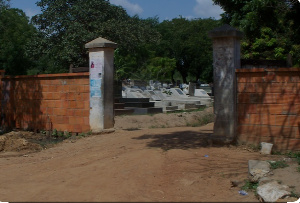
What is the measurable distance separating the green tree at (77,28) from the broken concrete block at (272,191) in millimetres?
→ 18677

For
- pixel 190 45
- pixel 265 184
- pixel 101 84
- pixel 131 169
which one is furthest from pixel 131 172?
pixel 190 45

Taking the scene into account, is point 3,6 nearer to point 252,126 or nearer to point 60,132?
point 60,132

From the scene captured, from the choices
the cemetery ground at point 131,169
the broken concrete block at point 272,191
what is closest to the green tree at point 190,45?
the cemetery ground at point 131,169

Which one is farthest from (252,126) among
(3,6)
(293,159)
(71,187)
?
(3,6)

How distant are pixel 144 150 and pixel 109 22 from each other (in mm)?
17427

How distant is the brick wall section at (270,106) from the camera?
679cm

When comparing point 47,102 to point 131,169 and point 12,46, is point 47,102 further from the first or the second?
point 12,46

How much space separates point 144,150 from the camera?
695cm

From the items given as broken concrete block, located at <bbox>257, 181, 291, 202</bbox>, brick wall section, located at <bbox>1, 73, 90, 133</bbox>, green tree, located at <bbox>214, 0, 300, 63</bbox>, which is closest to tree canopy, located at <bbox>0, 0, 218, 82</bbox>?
green tree, located at <bbox>214, 0, 300, 63</bbox>

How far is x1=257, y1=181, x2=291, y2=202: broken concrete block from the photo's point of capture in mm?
4333

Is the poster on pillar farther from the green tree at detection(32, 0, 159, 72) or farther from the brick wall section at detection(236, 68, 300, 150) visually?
the green tree at detection(32, 0, 159, 72)

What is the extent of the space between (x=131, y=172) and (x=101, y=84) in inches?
162

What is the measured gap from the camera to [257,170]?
Result: 5246mm

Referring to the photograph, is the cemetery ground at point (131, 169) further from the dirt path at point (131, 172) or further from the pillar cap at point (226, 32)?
the pillar cap at point (226, 32)
